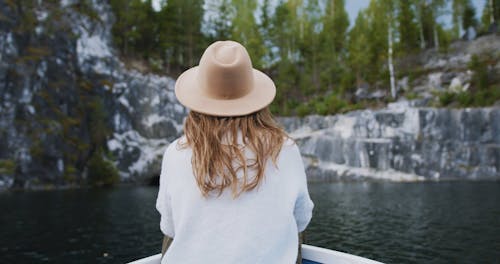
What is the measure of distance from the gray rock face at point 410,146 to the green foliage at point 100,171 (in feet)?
67.7

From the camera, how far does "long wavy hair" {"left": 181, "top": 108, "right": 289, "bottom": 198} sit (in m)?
2.03

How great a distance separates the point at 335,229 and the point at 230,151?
15370 mm

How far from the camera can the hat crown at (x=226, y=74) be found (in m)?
2.21

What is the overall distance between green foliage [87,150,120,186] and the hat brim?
41.8 meters

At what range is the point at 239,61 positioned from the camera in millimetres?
2219

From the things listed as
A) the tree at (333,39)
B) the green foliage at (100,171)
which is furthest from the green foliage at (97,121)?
the tree at (333,39)

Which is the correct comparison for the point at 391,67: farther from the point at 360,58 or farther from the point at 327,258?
the point at 327,258

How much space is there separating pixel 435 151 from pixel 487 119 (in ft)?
20.0

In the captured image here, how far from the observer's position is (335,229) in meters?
16.5

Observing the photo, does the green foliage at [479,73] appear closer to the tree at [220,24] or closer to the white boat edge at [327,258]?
the tree at [220,24]

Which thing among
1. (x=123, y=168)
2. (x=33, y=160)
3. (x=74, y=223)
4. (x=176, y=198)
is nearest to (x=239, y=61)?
(x=176, y=198)

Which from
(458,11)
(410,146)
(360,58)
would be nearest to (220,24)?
(360,58)

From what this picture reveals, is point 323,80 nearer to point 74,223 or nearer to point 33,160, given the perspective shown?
point 33,160

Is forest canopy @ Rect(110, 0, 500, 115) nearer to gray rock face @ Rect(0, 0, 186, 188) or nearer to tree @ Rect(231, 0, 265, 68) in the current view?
tree @ Rect(231, 0, 265, 68)
